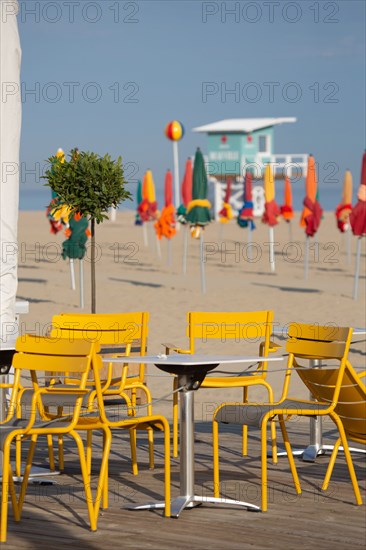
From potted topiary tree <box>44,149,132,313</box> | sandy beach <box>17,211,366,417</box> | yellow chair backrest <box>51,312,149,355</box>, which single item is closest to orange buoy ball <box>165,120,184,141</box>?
sandy beach <box>17,211,366,417</box>

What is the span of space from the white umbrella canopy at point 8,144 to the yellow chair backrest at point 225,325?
1091 millimetres

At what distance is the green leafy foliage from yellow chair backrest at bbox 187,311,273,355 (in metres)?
1.53

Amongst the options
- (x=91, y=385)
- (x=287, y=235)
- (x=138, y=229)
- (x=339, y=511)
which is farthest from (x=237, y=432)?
(x=138, y=229)

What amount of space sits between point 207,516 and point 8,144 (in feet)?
8.59

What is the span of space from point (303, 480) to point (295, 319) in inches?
360

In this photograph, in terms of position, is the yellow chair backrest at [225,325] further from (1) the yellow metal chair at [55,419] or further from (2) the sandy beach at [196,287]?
(2) the sandy beach at [196,287]

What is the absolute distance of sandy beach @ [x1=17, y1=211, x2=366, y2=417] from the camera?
46.0ft

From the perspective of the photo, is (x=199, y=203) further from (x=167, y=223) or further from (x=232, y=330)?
(x=232, y=330)

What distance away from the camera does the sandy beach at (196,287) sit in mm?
14008

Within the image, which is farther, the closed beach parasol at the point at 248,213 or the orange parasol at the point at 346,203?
the closed beach parasol at the point at 248,213

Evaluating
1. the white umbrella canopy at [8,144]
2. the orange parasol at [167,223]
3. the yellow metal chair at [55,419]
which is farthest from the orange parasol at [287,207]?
the yellow metal chair at [55,419]

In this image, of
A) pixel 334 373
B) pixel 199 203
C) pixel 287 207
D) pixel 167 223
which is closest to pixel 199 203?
pixel 199 203

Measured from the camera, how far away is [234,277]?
70.6 feet

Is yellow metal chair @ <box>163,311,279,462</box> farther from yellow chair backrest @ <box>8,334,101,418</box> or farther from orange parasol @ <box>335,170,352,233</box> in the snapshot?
orange parasol @ <box>335,170,352,233</box>
